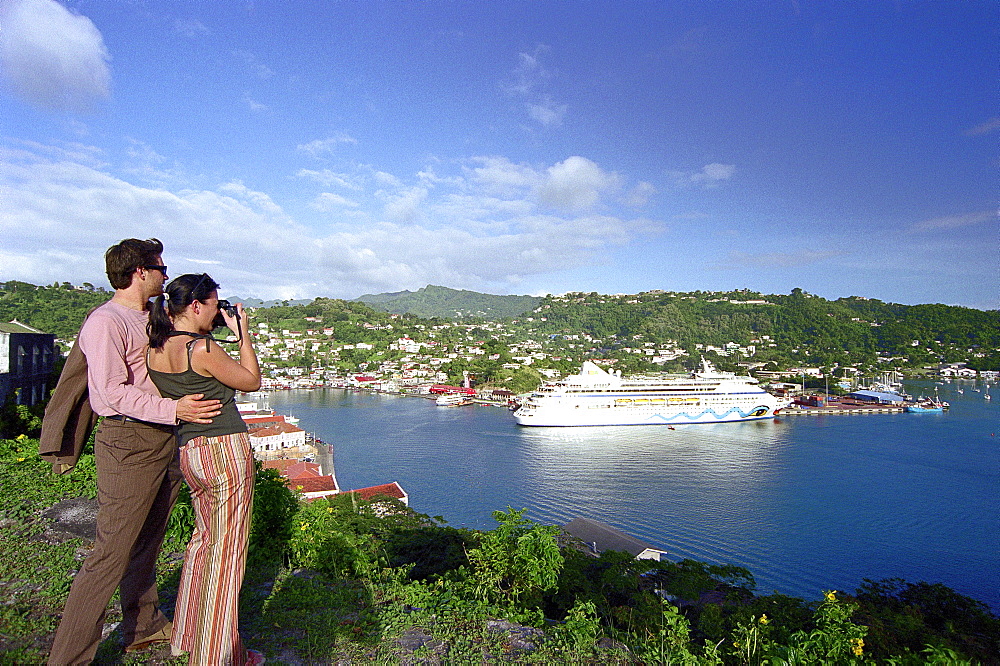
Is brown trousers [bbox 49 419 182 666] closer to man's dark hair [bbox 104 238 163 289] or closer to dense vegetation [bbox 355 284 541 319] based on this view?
man's dark hair [bbox 104 238 163 289]

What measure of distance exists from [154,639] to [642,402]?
26.9 metres

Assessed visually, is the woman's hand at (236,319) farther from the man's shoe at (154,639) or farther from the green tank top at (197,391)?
the man's shoe at (154,639)

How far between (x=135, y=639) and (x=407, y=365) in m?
49.4

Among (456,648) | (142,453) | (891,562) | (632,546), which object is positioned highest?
(142,453)

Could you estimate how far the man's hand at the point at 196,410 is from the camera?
126 centimetres

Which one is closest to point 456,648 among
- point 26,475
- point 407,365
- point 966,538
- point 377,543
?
point 377,543

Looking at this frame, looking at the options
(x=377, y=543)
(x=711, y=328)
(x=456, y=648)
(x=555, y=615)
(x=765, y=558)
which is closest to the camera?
(x=456, y=648)

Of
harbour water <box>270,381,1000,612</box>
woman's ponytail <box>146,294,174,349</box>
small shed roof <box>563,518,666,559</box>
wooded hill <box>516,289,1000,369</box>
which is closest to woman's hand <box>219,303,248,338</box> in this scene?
woman's ponytail <box>146,294,174,349</box>

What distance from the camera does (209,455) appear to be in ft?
4.20

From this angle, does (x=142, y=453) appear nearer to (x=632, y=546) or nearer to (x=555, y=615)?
(x=555, y=615)

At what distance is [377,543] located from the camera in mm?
3266

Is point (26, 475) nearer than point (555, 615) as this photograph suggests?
No

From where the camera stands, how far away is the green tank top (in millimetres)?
1286

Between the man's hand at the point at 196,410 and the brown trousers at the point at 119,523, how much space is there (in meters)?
0.21
